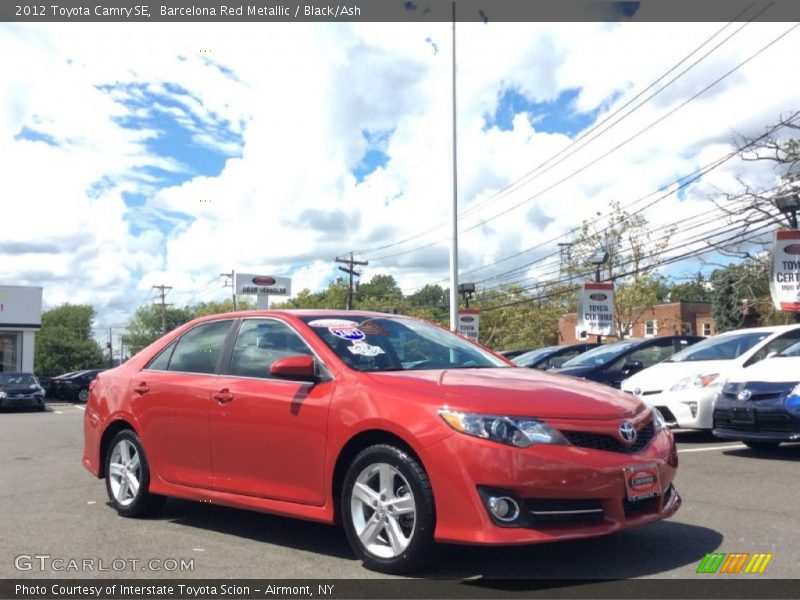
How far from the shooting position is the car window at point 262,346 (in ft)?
19.0

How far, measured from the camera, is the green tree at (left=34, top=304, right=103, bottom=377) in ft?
306

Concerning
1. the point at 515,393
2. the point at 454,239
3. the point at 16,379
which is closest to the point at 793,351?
the point at 515,393

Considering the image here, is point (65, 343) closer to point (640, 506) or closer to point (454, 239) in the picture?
point (454, 239)

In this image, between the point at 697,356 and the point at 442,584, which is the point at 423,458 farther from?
the point at 697,356

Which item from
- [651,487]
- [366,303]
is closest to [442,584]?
[651,487]

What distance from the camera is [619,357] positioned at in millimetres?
13633

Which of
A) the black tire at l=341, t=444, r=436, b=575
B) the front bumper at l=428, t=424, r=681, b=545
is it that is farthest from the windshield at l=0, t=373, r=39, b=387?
the front bumper at l=428, t=424, r=681, b=545

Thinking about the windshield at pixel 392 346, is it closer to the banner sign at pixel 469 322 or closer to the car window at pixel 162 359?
the car window at pixel 162 359

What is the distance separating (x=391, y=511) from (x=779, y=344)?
8016 mm

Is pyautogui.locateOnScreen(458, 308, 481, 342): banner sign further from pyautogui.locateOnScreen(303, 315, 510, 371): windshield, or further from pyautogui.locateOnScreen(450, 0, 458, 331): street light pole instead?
pyautogui.locateOnScreen(303, 315, 510, 371): windshield

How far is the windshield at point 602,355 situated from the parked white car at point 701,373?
66.4 inches

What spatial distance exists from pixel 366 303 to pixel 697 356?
7856 centimetres

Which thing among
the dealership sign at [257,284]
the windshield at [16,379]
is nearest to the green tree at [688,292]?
the dealership sign at [257,284]

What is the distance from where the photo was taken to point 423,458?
15.1 ft
